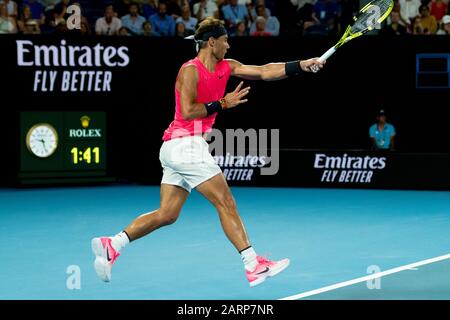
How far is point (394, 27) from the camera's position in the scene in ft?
52.6

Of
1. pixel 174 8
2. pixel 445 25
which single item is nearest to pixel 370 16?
pixel 445 25

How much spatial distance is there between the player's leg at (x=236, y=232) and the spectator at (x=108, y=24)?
939cm

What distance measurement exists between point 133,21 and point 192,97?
31.3ft

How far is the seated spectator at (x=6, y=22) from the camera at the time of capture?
15.4m

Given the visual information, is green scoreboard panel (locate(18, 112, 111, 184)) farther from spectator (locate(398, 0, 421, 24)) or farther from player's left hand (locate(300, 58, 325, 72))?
player's left hand (locate(300, 58, 325, 72))

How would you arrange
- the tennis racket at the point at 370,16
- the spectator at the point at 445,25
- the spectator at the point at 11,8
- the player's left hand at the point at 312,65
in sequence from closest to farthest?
the player's left hand at the point at 312,65 → the tennis racket at the point at 370,16 → the spectator at the point at 445,25 → the spectator at the point at 11,8

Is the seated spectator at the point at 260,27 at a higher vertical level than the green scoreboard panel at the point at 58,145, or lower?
higher

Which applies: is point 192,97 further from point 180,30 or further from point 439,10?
point 439,10

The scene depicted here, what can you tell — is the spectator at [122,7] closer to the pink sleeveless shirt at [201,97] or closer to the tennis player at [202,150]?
the tennis player at [202,150]

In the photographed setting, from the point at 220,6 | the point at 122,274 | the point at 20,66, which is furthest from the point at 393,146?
the point at 122,274

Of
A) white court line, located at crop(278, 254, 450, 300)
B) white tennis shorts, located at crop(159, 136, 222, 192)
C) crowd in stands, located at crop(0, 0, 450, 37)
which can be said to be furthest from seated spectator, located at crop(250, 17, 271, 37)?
white tennis shorts, located at crop(159, 136, 222, 192)

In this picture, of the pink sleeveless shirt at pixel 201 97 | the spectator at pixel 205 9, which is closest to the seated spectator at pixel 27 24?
the spectator at pixel 205 9
